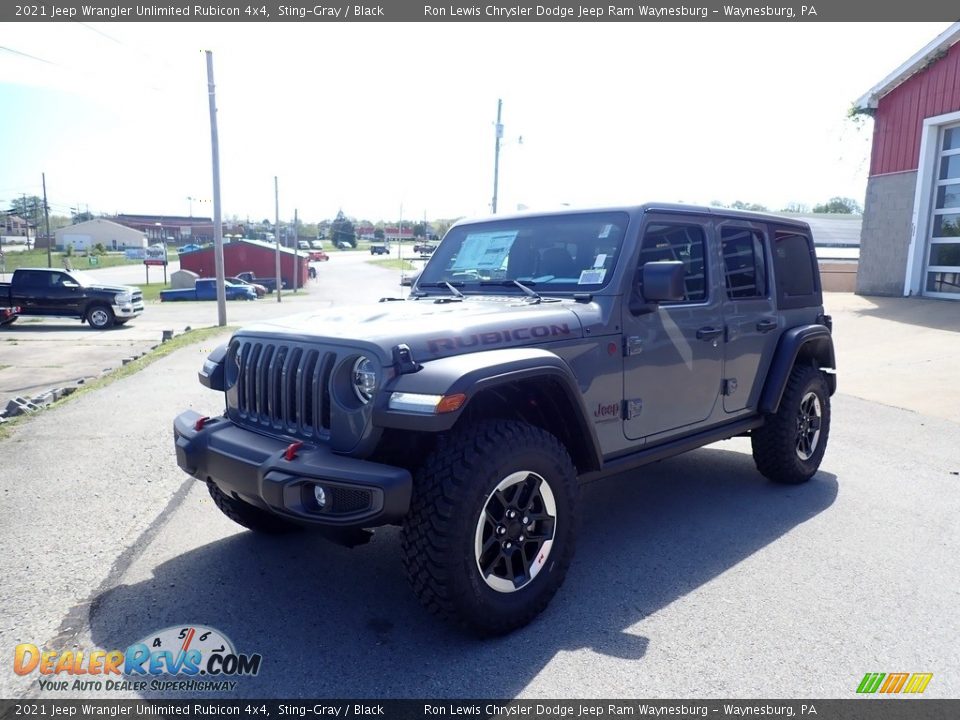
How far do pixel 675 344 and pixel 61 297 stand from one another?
21341 mm

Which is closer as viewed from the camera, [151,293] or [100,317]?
[100,317]

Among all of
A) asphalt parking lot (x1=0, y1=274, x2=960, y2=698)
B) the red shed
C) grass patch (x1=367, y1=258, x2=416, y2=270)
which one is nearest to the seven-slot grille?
asphalt parking lot (x1=0, y1=274, x2=960, y2=698)

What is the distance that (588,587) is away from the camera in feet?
11.8

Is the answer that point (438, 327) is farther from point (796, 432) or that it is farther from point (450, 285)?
point (796, 432)

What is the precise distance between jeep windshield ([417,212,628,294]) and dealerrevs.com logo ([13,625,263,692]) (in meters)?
2.37

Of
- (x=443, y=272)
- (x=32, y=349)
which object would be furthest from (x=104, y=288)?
(x=443, y=272)

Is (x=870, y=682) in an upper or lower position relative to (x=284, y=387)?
lower

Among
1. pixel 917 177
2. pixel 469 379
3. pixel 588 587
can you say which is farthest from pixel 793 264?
pixel 917 177

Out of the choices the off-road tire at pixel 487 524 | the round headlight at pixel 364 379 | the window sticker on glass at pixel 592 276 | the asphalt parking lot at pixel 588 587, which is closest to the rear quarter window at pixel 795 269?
the asphalt parking lot at pixel 588 587

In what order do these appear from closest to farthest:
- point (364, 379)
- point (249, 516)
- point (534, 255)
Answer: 1. point (364, 379)
2. point (249, 516)
3. point (534, 255)

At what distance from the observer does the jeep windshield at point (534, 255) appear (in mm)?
3959

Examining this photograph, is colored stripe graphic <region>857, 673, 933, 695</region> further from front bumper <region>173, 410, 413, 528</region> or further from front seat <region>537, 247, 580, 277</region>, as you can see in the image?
front seat <region>537, 247, 580, 277</region>

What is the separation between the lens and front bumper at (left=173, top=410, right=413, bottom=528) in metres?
2.72

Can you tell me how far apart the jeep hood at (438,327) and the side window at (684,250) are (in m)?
0.68
